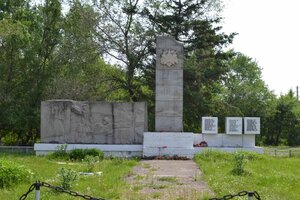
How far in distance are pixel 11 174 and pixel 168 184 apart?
11.2 ft

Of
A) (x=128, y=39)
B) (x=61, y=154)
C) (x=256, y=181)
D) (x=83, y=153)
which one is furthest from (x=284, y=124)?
(x=256, y=181)

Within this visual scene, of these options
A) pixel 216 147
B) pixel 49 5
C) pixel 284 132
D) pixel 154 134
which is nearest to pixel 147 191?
pixel 154 134

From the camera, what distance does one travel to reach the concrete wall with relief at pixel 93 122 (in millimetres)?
19953

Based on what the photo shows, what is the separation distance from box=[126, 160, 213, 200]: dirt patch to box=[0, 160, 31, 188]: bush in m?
2.39

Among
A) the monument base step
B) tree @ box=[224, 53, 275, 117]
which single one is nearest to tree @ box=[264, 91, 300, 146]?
tree @ box=[224, 53, 275, 117]

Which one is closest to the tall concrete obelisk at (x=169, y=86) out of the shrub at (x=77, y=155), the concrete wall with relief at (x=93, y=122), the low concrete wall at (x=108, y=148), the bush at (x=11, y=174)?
the concrete wall with relief at (x=93, y=122)

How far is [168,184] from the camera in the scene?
1045cm

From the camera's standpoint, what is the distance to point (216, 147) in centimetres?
2059

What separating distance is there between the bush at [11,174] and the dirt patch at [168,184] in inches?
94.2

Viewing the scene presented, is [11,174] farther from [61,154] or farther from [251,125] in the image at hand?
[251,125]

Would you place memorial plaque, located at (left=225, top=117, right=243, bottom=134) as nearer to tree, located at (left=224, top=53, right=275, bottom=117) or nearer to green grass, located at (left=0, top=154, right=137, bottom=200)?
green grass, located at (left=0, top=154, right=137, bottom=200)

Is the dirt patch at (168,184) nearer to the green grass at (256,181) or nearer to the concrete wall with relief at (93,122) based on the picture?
the green grass at (256,181)

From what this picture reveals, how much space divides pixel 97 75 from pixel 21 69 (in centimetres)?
452

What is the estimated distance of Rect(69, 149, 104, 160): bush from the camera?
56.7ft
